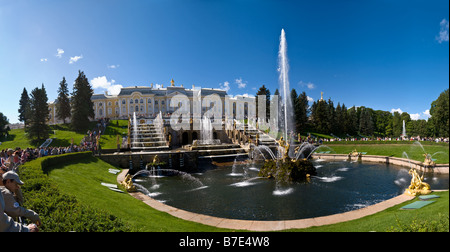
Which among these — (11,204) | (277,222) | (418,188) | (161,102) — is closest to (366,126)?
(418,188)

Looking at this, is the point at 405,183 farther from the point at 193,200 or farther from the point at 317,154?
the point at 317,154

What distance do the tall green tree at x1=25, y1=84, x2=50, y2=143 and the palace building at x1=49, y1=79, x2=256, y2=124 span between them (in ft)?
113

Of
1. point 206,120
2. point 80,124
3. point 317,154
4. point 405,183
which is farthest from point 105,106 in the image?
point 405,183

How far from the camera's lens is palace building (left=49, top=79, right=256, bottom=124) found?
235 ft

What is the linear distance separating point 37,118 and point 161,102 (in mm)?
41802

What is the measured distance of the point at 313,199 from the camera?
10875mm

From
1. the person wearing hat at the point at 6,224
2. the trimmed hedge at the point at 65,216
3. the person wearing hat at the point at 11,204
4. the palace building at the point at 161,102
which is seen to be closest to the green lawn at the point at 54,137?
the palace building at the point at 161,102

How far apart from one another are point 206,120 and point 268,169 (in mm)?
30574

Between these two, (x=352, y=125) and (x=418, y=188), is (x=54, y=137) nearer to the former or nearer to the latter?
(x=418, y=188)

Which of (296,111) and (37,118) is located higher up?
(296,111)

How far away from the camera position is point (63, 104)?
46.1 metres

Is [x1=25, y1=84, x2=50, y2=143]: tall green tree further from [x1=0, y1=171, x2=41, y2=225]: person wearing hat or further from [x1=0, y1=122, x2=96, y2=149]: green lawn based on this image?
[x1=0, y1=171, x2=41, y2=225]: person wearing hat

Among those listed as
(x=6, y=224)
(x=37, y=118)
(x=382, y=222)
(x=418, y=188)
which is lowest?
(x=418, y=188)
